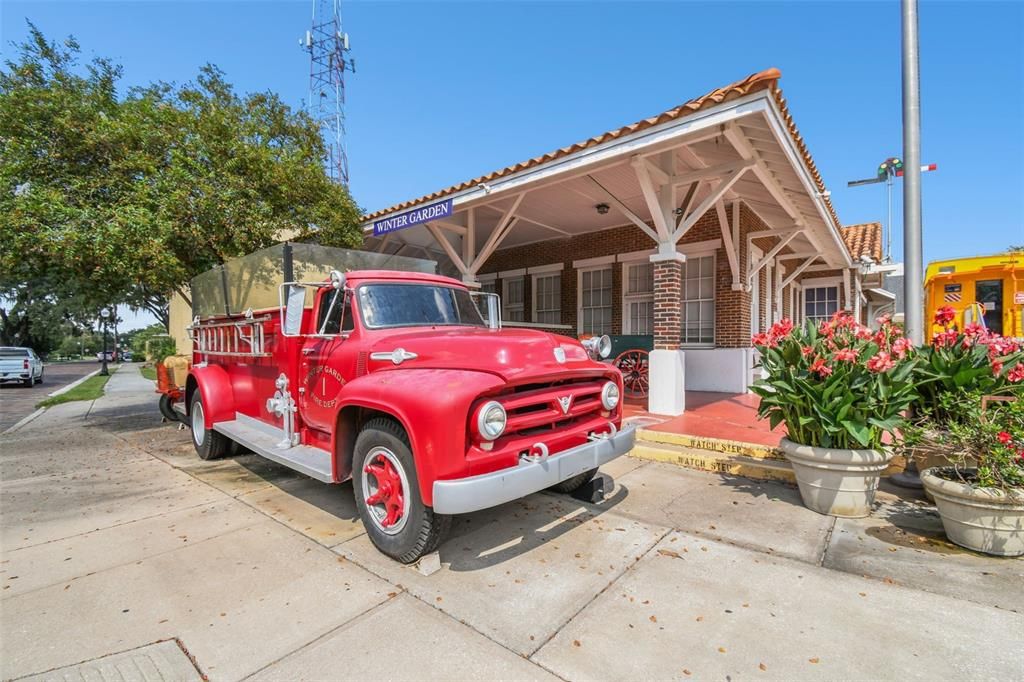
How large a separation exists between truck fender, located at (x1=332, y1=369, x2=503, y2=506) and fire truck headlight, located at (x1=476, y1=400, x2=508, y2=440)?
0.08 meters

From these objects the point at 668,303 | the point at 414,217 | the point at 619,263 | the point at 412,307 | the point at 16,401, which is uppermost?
the point at 414,217

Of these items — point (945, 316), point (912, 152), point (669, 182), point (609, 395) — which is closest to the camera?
point (609, 395)

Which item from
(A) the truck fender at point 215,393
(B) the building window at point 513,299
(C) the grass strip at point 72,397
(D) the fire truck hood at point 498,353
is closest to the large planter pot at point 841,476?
(D) the fire truck hood at point 498,353

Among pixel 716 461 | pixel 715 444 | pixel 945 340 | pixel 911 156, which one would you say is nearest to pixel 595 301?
pixel 715 444

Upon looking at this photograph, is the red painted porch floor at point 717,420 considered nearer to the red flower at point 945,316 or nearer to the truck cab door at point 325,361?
the red flower at point 945,316

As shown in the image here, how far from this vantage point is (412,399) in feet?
8.70

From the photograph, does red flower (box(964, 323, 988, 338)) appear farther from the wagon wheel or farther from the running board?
the wagon wheel

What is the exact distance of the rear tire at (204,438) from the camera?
5.48 meters

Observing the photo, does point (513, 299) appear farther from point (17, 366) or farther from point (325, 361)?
point (17, 366)

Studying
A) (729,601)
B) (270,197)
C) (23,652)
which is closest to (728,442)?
(729,601)

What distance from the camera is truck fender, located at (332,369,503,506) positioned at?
2.53 meters

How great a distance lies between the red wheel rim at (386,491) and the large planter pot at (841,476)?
2998mm

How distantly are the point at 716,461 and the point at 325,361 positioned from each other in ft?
12.6

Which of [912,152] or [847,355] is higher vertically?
[912,152]
